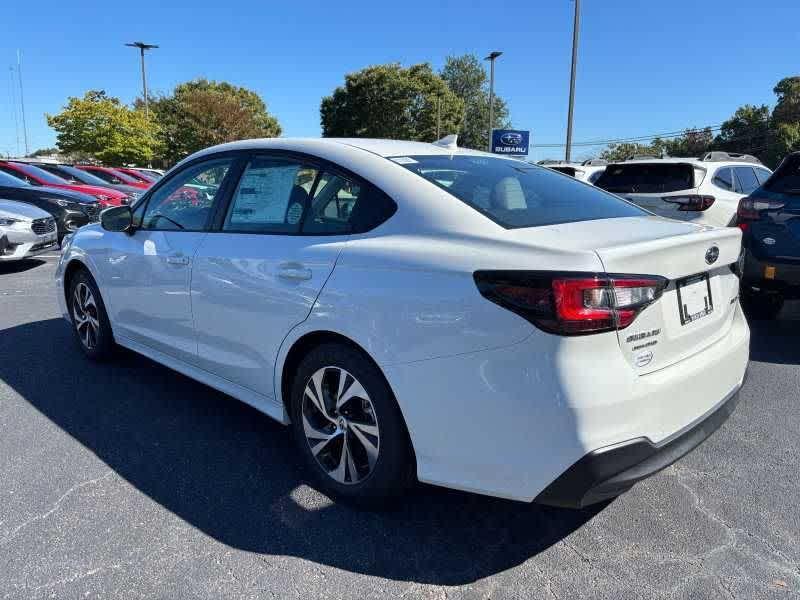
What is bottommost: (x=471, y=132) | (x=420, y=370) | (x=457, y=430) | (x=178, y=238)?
(x=457, y=430)

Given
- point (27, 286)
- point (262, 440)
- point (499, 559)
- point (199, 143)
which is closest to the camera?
point (499, 559)

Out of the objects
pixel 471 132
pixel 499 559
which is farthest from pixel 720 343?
pixel 471 132

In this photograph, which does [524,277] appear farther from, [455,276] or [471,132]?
[471,132]

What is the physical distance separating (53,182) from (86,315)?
9.50 meters

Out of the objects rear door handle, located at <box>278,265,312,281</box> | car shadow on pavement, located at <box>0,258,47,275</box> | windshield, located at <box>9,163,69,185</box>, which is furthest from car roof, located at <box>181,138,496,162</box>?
windshield, located at <box>9,163,69,185</box>

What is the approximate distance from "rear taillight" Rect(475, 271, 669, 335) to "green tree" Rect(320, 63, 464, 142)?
45.8 meters

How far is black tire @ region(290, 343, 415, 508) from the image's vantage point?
2.40 m

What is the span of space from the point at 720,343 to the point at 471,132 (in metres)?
60.0

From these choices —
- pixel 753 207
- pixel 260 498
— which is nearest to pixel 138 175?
pixel 753 207

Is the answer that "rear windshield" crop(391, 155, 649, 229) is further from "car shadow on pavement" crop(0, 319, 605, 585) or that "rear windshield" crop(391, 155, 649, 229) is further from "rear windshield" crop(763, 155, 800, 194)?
"rear windshield" crop(763, 155, 800, 194)

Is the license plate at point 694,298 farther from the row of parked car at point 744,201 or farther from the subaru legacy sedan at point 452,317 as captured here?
the row of parked car at point 744,201

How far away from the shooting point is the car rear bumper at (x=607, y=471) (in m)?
1.97

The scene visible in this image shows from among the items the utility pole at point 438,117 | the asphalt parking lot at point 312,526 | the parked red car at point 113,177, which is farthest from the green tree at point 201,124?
the asphalt parking lot at point 312,526

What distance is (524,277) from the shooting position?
2002 millimetres
